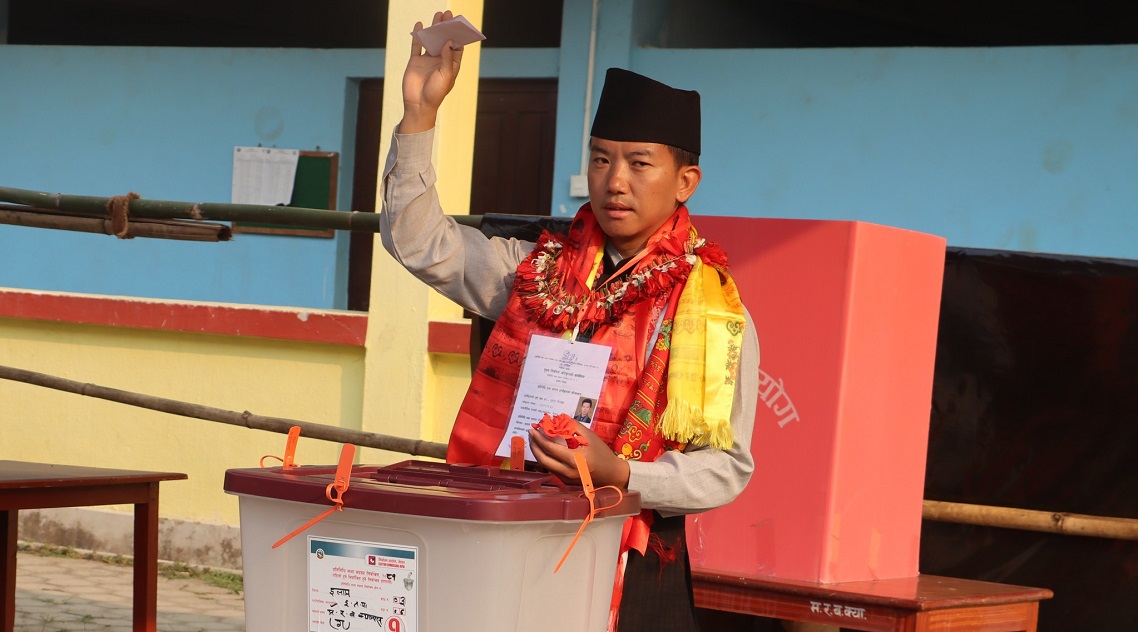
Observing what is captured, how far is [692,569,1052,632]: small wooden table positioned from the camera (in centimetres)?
261

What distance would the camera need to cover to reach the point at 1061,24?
8555 millimetres

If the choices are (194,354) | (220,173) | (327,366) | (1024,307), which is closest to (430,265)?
(1024,307)

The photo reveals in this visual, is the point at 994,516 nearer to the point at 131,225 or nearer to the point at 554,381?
the point at 554,381

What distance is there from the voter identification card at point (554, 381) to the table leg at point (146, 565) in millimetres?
1988

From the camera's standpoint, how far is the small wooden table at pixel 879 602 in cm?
261

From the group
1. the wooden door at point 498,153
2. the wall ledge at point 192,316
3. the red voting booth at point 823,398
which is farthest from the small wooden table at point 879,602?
the wooden door at point 498,153

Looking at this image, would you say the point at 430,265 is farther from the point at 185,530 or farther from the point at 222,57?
the point at 222,57

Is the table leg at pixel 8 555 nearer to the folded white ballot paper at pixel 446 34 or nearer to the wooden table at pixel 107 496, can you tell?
the wooden table at pixel 107 496

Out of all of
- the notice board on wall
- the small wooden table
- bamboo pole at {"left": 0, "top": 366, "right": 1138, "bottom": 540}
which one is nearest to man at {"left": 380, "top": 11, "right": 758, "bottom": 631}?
the small wooden table

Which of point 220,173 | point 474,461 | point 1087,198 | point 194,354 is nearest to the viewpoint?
point 474,461

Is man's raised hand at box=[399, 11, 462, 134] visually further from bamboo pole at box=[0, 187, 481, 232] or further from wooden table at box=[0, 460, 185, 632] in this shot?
wooden table at box=[0, 460, 185, 632]

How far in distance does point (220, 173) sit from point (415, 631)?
6893 mm

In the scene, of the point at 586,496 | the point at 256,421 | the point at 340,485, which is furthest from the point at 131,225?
the point at 586,496

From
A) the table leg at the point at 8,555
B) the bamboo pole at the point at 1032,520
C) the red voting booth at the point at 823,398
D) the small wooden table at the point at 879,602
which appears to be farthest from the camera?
the table leg at the point at 8,555
